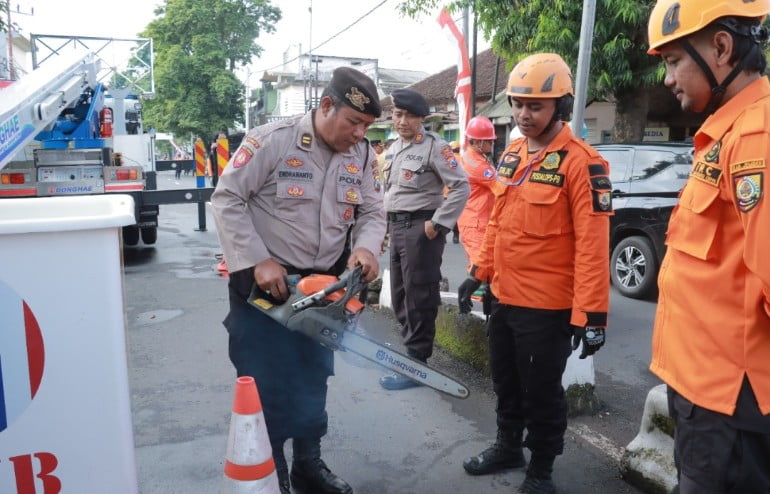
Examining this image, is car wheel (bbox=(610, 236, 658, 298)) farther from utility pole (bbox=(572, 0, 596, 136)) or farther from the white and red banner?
the white and red banner

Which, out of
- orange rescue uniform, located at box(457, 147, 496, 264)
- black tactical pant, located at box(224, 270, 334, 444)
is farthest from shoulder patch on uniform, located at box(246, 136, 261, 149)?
orange rescue uniform, located at box(457, 147, 496, 264)

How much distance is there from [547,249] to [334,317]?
3.39 ft

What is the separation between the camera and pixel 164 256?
9031 millimetres

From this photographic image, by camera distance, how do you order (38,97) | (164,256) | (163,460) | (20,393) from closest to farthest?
(20,393) → (163,460) → (38,97) → (164,256)

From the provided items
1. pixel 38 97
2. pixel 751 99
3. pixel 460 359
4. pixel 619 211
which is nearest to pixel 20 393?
pixel 751 99

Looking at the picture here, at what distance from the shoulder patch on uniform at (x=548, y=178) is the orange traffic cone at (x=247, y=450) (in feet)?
4.99

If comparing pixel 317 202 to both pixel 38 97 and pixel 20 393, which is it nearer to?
pixel 20 393

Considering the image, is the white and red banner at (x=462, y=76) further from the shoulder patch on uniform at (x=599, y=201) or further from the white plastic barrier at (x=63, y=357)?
the white plastic barrier at (x=63, y=357)

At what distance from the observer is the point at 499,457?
3.05m

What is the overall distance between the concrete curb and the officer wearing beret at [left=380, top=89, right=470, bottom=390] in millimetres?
1564

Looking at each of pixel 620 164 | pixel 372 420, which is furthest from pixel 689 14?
pixel 620 164

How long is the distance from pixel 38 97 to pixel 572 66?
793 cm

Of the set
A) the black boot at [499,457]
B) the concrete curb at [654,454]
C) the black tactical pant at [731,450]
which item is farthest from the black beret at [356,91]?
the concrete curb at [654,454]

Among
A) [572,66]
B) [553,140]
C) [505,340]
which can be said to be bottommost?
[505,340]
